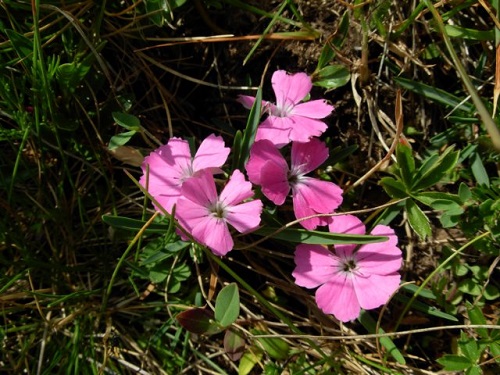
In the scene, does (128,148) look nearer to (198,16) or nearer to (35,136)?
(35,136)

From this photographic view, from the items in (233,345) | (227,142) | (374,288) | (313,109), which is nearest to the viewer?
(374,288)

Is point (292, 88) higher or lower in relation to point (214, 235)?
higher

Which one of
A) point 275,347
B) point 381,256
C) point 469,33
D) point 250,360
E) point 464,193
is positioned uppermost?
point 469,33

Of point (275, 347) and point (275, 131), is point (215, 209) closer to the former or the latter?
point (275, 131)

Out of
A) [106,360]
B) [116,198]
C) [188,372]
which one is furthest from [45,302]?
[188,372]

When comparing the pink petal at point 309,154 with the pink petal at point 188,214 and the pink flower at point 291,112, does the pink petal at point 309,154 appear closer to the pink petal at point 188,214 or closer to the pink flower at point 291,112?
the pink flower at point 291,112

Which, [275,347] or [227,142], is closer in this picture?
[275,347]

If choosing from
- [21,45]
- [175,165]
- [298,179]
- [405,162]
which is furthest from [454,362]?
[21,45]
